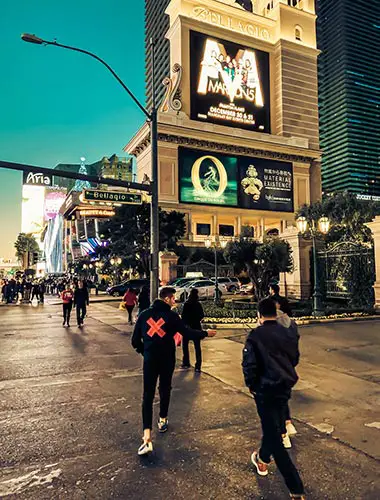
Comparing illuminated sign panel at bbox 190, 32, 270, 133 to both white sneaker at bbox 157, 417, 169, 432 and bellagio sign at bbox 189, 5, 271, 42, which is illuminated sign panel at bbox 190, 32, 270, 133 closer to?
bellagio sign at bbox 189, 5, 271, 42

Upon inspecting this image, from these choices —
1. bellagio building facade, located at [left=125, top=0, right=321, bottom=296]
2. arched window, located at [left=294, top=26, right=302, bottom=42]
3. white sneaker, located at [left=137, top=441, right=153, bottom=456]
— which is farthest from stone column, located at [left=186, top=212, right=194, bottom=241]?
white sneaker, located at [left=137, top=441, right=153, bottom=456]

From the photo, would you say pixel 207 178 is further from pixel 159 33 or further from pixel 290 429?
pixel 159 33

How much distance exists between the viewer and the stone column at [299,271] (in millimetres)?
22438

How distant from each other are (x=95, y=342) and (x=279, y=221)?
55.1 m

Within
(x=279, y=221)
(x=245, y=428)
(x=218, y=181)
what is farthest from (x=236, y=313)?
(x=279, y=221)

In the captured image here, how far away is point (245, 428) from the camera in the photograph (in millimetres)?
4887

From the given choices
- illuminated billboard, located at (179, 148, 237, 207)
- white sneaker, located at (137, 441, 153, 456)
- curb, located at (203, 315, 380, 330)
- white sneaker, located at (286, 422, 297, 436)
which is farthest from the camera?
illuminated billboard, located at (179, 148, 237, 207)

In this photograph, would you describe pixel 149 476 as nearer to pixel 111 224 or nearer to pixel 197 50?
pixel 111 224

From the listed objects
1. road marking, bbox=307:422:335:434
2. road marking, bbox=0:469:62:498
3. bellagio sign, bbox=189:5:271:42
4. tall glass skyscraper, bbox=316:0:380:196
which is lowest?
road marking, bbox=307:422:335:434

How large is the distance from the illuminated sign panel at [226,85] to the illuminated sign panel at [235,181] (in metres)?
6.30

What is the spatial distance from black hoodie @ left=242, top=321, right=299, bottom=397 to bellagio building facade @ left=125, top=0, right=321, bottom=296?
48333 millimetres

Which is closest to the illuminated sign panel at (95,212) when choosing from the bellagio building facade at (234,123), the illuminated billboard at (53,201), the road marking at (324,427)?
the bellagio building facade at (234,123)

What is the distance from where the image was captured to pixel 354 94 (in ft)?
472

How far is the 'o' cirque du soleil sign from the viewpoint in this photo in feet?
42.2
